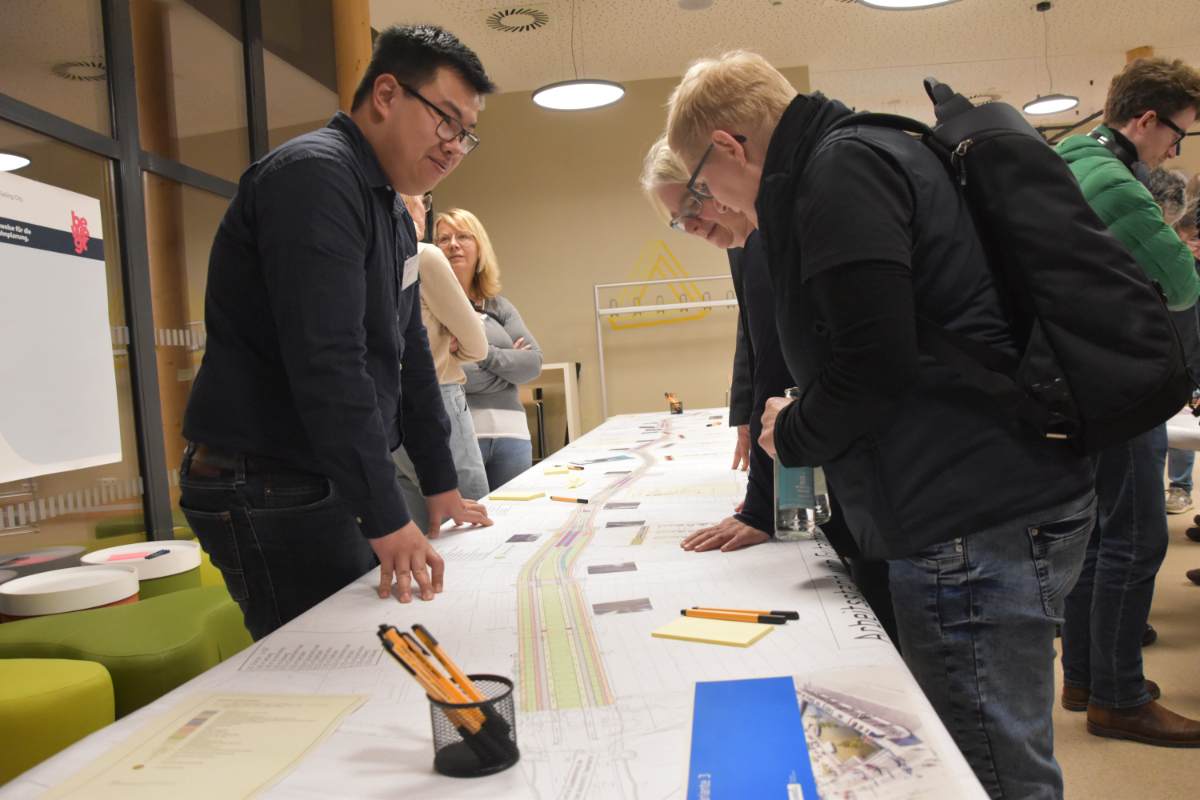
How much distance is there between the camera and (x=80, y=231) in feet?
9.82

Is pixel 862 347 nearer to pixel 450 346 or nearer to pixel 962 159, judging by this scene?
pixel 962 159

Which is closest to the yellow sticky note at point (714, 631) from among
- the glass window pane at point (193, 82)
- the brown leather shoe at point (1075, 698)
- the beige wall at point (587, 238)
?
the brown leather shoe at point (1075, 698)

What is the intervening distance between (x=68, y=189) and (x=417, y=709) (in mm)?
2987

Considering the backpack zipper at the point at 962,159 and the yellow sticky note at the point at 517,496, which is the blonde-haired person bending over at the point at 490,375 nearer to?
the yellow sticky note at the point at 517,496

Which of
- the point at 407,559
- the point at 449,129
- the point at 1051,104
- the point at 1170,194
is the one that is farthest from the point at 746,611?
the point at 1051,104

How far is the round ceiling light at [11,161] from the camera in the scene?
266 cm

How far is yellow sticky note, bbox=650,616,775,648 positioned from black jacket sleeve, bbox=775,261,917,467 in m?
0.23

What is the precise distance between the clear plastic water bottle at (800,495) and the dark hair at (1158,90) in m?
1.26

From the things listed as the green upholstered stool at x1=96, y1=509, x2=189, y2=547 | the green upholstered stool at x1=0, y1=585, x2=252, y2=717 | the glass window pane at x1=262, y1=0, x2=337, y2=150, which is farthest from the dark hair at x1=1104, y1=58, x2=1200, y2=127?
the glass window pane at x1=262, y1=0, x2=337, y2=150

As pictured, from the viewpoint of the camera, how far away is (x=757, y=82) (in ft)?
3.43

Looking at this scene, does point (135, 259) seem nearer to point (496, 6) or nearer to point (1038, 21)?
point (496, 6)

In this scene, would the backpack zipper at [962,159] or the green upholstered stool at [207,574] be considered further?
the green upholstered stool at [207,574]

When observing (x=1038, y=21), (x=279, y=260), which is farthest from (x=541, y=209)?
(x=279, y=260)

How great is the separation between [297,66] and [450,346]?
10.3ft
